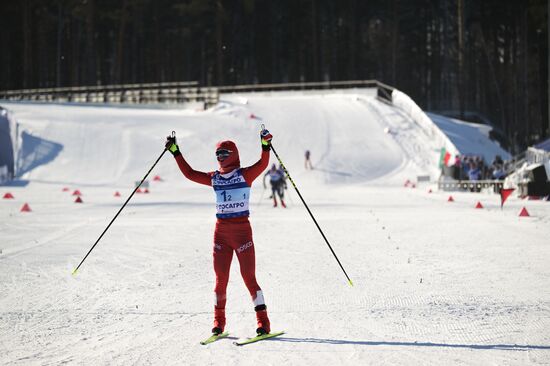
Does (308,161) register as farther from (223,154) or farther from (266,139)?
(223,154)

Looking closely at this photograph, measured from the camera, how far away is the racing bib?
719 cm

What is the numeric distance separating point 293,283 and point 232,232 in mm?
3017

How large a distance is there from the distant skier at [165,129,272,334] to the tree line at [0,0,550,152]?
2406 inches

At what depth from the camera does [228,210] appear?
7188 mm

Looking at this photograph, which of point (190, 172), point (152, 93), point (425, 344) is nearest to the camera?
point (425, 344)

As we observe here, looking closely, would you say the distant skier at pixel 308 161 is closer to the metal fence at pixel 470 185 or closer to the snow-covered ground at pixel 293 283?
the metal fence at pixel 470 185

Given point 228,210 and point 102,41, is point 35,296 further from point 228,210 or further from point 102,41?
point 102,41

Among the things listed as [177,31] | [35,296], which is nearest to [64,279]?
[35,296]

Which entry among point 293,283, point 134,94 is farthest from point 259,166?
point 134,94

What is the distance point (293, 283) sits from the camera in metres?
9.94

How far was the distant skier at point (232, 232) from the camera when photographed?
712 cm

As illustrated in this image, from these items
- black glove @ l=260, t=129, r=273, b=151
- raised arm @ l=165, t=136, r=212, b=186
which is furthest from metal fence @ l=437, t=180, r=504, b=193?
raised arm @ l=165, t=136, r=212, b=186

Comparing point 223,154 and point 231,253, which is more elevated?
point 223,154

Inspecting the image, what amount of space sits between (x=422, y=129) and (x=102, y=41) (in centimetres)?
4901
